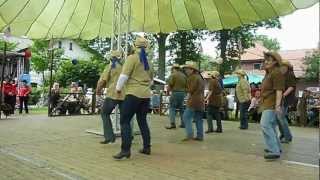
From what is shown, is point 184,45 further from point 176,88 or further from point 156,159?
point 156,159

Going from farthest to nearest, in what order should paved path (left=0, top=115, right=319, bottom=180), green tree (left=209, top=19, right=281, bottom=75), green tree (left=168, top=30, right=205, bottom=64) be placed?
green tree (left=209, top=19, right=281, bottom=75) → green tree (left=168, top=30, right=205, bottom=64) → paved path (left=0, top=115, right=319, bottom=180)

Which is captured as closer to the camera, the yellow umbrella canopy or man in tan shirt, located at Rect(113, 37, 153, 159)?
man in tan shirt, located at Rect(113, 37, 153, 159)

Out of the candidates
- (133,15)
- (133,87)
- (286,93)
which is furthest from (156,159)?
(133,15)

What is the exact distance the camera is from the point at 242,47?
40469 mm

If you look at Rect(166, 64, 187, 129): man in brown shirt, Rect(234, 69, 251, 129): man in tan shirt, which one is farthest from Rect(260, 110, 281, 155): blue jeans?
Rect(234, 69, 251, 129): man in tan shirt

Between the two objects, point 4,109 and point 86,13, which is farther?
point 4,109

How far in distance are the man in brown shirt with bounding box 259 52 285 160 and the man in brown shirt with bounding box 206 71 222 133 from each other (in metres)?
4.58

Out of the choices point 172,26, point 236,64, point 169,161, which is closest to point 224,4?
point 172,26

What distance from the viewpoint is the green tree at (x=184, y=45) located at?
39.0 m

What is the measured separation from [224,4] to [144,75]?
4.13 metres

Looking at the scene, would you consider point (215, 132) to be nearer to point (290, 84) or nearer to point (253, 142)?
point (253, 142)

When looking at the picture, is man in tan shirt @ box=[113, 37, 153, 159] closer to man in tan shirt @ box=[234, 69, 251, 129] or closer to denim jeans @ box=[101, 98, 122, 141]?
denim jeans @ box=[101, 98, 122, 141]

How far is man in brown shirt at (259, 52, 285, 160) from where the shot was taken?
27.8 ft

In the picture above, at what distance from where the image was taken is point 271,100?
8.55m
